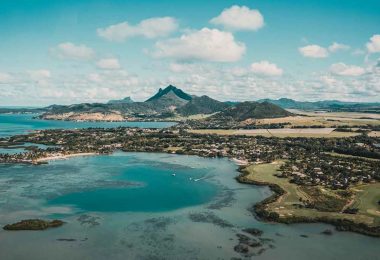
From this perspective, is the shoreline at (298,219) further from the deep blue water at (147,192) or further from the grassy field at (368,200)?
the deep blue water at (147,192)

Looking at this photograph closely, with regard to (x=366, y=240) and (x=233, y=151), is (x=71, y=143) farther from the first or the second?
(x=366, y=240)

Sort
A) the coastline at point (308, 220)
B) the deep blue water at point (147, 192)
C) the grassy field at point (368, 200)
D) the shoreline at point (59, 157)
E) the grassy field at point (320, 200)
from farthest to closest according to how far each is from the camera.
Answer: the shoreline at point (59, 157)
the deep blue water at point (147, 192)
the grassy field at point (368, 200)
the grassy field at point (320, 200)
the coastline at point (308, 220)

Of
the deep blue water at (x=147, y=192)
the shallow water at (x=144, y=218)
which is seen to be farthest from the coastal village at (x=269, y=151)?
the deep blue water at (x=147, y=192)

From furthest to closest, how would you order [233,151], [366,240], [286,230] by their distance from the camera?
[233,151] → [286,230] → [366,240]

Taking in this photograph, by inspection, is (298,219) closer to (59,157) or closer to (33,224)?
(33,224)

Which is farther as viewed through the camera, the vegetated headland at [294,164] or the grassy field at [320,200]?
the vegetated headland at [294,164]

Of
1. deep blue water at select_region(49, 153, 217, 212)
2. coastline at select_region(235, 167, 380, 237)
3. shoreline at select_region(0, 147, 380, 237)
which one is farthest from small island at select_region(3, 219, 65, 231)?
coastline at select_region(235, 167, 380, 237)

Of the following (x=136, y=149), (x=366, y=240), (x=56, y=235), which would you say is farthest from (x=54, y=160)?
(x=366, y=240)
